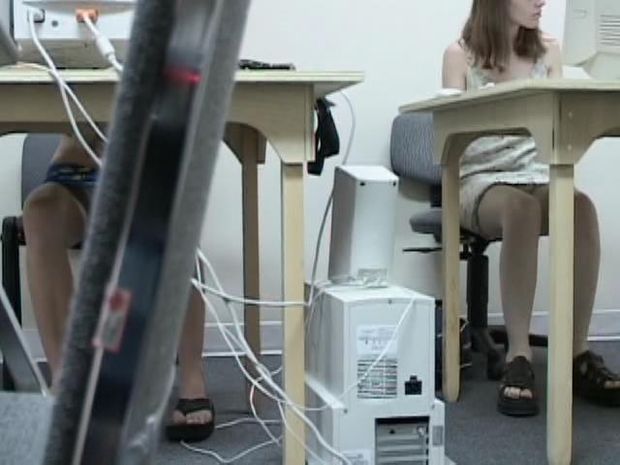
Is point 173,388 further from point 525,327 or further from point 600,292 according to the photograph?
point 600,292

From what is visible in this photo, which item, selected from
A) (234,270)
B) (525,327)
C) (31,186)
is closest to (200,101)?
(525,327)

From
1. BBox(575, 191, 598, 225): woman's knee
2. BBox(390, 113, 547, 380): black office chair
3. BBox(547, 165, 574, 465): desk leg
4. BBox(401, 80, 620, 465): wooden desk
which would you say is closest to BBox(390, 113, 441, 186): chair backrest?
BBox(390, 113, 547, 380): black office chair

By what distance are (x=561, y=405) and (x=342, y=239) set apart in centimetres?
51

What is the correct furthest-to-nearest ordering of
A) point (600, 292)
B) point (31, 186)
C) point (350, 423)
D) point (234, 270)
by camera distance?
point (600, 292), point (234, 270), point (31, 186), point (350, 423)

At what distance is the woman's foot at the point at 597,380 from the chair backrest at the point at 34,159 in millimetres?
1540

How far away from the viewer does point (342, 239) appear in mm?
1748

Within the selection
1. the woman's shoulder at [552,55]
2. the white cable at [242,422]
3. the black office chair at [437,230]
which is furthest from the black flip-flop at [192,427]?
the woman's shoulder at [552,55]

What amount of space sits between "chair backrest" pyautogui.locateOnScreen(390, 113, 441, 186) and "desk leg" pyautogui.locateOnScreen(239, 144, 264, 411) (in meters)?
0.76

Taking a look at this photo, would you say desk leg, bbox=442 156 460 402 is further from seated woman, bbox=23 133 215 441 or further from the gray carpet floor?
seated woman, bbox=23 133 215 441

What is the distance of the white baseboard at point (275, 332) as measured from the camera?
278 cm

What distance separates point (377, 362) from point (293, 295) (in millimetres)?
183

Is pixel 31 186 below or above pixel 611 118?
below

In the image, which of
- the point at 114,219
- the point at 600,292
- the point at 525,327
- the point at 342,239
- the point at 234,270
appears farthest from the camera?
the point at 600,292

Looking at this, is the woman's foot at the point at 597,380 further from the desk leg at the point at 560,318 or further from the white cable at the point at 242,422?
the white cable at the point at 242,422
